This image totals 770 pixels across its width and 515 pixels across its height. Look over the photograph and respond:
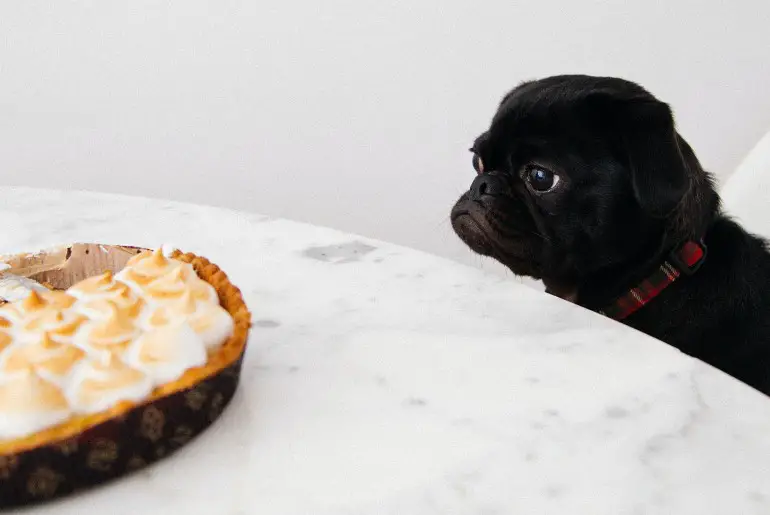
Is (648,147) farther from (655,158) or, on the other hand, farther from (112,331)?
(112,331)

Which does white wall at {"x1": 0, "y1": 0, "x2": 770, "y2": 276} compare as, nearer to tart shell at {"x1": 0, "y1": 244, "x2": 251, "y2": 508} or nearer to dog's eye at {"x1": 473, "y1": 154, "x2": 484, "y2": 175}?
dog's eye at {"x1": 473, "y1": 154, "x2": 484, "y2": 175}

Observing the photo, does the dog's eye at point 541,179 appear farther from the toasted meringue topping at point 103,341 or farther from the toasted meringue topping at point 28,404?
the toasted meringue topping at point 28,404

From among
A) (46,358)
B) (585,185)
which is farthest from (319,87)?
(46,358)

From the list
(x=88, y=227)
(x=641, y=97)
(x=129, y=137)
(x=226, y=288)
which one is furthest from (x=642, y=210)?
(x=129, y=137)

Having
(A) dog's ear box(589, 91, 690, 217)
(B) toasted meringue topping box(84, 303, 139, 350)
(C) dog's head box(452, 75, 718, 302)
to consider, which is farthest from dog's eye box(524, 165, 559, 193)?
(B) toasted meringue topping box(84, 303, 139, 350)

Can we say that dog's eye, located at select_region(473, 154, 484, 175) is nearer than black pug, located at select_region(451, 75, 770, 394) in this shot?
No

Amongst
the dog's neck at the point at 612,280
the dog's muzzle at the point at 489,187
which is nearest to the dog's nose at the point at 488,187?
the dog's muzzle at the point at 489,187

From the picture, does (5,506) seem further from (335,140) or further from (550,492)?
(335,140)
